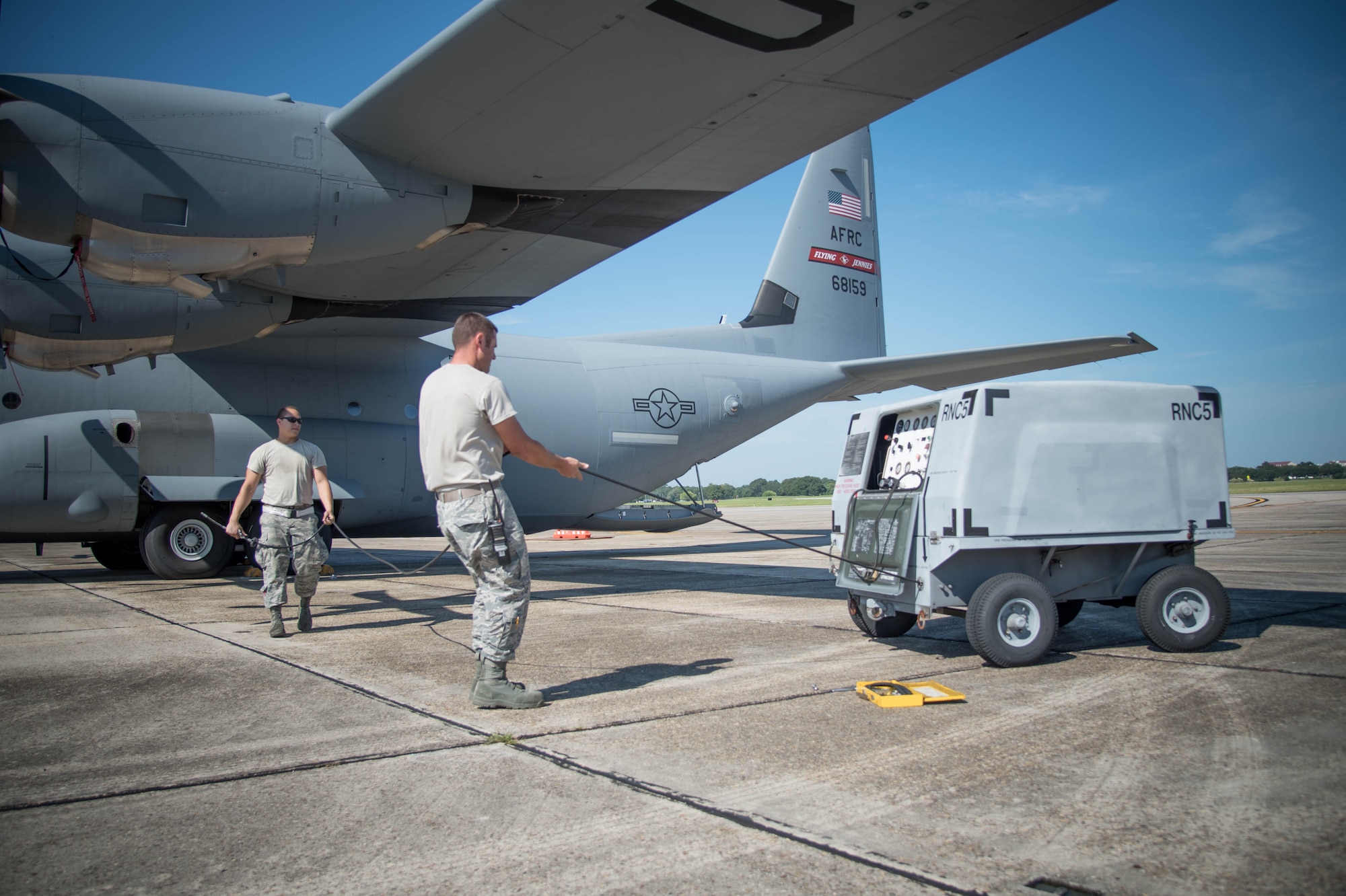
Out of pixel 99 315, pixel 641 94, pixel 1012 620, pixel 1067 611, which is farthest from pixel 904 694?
pixel 99 315

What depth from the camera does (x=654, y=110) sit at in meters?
6.89

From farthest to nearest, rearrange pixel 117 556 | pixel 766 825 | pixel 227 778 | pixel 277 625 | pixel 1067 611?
pixel 117 556 → pixel 277 625 → pixel 1067 611 → pixel 227 778 → pixel 766 825

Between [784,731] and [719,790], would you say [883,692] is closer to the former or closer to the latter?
[784,731]

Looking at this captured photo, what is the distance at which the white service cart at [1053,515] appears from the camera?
504cm

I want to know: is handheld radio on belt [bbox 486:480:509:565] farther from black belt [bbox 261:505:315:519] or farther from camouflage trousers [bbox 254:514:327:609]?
black belt [bbox 261:505:315:519]

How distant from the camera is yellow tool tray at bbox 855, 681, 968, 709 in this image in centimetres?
414

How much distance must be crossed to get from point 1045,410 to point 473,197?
5.26 metres

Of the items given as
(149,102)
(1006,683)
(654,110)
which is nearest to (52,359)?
(149,102)

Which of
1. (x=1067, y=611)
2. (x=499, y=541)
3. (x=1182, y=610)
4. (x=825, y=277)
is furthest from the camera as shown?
(x=825, y=277)

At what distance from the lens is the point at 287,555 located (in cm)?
677

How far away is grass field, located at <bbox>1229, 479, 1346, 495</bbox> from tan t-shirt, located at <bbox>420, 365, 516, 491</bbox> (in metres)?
57.3

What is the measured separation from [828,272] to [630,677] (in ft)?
43.1

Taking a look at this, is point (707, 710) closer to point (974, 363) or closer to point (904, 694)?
point (904, 694)

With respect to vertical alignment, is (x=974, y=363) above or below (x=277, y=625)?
above
